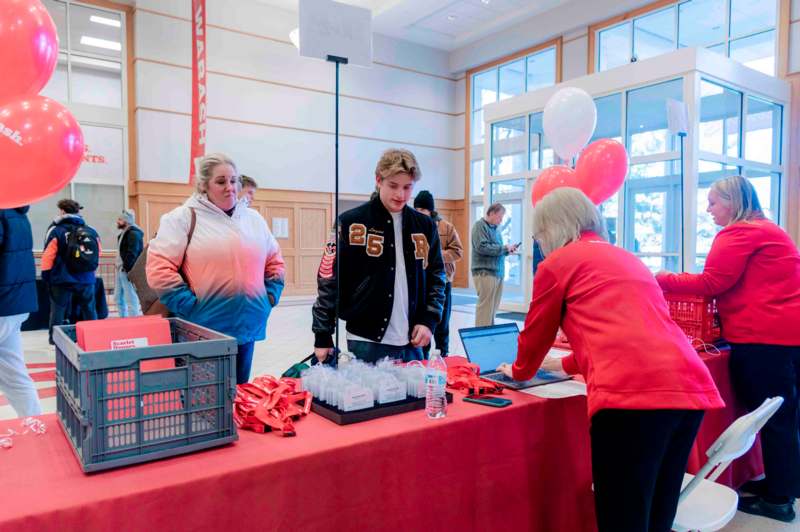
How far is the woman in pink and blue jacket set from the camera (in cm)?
216

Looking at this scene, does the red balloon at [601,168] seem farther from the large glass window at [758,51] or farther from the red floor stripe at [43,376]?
the large glass window at [758,51]

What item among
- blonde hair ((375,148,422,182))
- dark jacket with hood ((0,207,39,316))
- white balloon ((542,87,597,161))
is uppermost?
white balloon ((542,87,597,161))

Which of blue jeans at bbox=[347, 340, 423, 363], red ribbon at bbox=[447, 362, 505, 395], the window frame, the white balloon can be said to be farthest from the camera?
the window frame

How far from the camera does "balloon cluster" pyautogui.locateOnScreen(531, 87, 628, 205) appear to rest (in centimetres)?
357

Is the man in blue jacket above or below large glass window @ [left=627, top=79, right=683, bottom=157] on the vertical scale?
below

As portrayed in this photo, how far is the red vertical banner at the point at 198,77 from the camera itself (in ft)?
25.1

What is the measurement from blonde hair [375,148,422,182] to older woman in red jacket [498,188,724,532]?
0.63 meters

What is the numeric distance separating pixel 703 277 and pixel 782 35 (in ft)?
24.7

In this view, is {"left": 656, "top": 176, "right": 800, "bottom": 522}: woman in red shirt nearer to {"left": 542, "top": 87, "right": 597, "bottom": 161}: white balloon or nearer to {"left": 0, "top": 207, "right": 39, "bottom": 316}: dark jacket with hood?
{"left": 542, "top": 87, "right": 597, "bottom": 161}: white balloon

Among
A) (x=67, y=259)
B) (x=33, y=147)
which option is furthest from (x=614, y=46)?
(x=33, y=147)

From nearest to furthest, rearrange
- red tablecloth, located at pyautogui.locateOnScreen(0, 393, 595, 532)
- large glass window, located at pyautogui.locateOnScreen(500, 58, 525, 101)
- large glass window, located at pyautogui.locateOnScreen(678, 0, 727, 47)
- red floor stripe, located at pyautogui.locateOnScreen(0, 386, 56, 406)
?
red tablecloth, located at pyautogui.locateOnScreen(0, 393, 595, 532) < red floor stripe, located at pyautogui.locateOnScreen(0, 386, 56, 406) < large glass window, located at pyautogui.locateOnScreen(678, 0, 727, 47) < large glass window, located at pyautogui.locateOnScreen(500, 58, 525, 101)

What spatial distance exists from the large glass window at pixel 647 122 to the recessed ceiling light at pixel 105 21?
28.0 ft

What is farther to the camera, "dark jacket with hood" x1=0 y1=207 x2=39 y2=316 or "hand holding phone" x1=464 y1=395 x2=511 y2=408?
"dark jacket with hood" x1=0 y1=207 x2=39 y2=316

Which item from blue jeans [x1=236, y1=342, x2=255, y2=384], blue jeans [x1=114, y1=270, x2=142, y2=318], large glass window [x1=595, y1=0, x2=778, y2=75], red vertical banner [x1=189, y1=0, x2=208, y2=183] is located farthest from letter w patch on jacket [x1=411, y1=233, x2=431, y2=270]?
large glass window [x1=595, y1=0, x2=778, y2=75]
